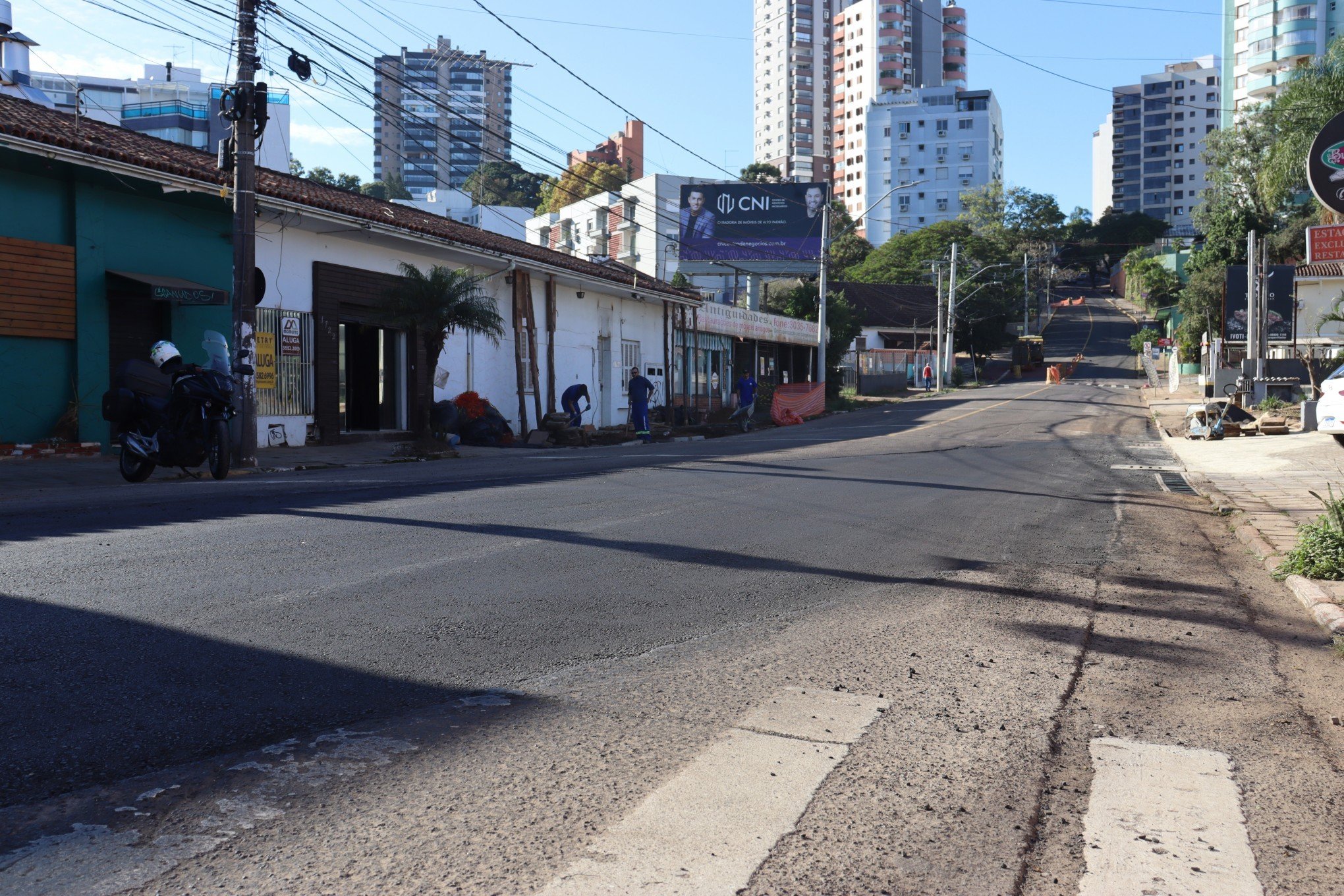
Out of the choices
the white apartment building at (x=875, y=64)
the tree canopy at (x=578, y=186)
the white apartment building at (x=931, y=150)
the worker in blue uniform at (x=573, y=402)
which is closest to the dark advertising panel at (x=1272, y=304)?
the worker in blue uniform at (x=573, y=402)

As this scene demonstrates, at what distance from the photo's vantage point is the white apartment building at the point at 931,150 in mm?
132750

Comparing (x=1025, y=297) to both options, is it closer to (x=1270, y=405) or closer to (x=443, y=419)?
(x=1270, y=405)

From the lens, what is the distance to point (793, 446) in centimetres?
2014

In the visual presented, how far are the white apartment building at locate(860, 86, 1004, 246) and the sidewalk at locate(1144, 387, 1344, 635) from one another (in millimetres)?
114710

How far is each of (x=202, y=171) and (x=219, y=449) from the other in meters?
7.01

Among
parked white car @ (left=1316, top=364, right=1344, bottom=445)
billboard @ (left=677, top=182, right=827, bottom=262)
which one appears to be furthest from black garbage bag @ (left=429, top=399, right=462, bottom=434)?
billboard @ (left=677, top=182, right=827, bottom=262)

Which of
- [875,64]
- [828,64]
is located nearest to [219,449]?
[875,64]

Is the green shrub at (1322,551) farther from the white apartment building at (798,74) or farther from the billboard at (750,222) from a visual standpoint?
the white apartment building at (798,74)

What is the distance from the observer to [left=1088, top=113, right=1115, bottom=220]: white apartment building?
168m

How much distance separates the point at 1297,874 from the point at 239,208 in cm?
1517

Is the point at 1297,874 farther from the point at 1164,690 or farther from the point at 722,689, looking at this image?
the point at 722,689

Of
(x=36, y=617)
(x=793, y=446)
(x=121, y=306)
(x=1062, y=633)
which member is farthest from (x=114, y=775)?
(x=793, y=446)

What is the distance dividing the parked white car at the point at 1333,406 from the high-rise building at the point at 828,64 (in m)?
132

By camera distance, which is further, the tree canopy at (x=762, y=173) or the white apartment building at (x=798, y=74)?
the white apartment building at (x=798, y=74)
